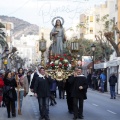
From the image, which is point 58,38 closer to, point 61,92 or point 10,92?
point 10,92

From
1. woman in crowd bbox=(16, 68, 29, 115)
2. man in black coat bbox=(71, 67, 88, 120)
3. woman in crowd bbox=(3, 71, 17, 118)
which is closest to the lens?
man in black coat bbox=(71, 67, 88, 120)

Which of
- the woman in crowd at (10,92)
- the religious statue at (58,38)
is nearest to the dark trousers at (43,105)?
the woman in crowd at (10,92)

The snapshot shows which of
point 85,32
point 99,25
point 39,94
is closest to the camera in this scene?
point 39,94

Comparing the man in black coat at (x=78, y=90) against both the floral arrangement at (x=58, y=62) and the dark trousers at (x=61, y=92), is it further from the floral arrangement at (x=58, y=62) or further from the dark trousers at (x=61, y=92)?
the dark trousers at (x=61, y=92)

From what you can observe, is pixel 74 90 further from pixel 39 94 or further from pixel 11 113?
pixel 11 113

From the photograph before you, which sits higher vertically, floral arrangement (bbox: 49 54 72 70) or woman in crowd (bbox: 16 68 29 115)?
floral arrangement (bbox: 49 54 72 70)

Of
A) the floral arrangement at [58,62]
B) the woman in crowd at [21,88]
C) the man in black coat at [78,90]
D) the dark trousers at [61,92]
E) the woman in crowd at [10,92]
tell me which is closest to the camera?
the man in black coat at [78,90]

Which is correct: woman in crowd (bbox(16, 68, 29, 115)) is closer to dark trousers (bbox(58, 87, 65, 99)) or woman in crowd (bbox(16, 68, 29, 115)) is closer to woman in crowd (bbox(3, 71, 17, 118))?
woman in crowd (bbox(3, 71, 17, 118))

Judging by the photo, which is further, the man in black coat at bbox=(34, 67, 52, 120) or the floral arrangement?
the floral arrangement

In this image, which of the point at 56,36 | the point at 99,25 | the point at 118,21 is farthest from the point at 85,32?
the point at 56,36

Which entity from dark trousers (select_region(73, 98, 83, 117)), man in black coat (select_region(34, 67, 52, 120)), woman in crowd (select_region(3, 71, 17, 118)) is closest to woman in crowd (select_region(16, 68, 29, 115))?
woman in crowd (select_region(3, 71, 17, 118))

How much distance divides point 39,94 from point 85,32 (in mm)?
99260

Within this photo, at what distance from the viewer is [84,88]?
18.1m

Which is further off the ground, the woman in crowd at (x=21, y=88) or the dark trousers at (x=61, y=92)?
the woman in crowd at (x=21, y=88)
